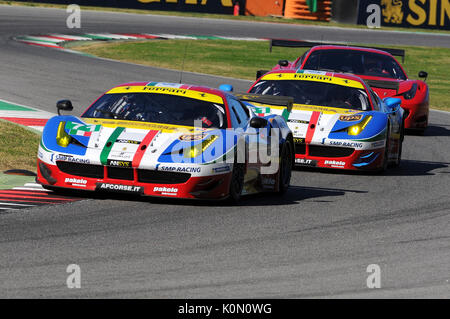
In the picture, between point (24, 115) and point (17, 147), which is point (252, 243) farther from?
point (24, 115)

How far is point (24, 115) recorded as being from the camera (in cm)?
1524

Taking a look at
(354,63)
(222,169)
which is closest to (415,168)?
(354,63)

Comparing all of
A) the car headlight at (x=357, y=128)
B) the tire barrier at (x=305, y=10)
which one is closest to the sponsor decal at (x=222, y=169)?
the car headlight at (x=357, y=128)

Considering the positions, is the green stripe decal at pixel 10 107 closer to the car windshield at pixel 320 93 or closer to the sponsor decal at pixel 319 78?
the car windshield at pixel 320 93

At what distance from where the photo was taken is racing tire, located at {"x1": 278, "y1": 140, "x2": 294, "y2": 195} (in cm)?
1066

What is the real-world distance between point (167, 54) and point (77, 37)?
318 centimetres

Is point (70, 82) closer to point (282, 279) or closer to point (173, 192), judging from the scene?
point (173, 192)

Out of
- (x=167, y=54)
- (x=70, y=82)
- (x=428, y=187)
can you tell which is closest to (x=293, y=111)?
(x=428, y=187)

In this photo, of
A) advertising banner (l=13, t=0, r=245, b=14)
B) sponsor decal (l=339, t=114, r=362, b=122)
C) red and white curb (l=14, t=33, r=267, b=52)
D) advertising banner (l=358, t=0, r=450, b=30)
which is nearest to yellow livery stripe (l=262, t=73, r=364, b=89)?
sponsor decal (l=339, t=114, r=362, b=122)

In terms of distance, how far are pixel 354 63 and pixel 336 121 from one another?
5.18 m

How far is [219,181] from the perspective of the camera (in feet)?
30.6

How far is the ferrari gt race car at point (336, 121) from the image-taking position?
1245cm

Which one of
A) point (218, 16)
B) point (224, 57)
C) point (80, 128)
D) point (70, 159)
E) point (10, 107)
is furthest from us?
point (218, 16)

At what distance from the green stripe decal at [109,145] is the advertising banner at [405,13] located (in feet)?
123
